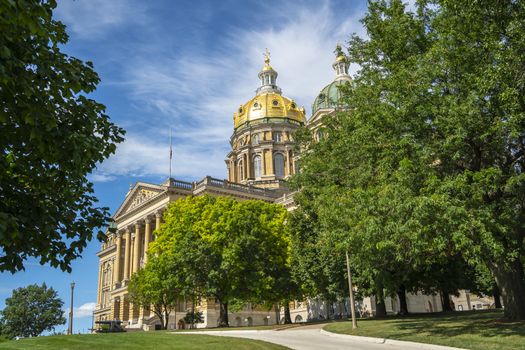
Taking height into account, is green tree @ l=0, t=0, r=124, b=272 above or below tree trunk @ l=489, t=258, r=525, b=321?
above

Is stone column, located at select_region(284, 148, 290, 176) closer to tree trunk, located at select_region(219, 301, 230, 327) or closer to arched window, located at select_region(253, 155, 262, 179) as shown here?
arched window, located at select_region(253, 155, 262, 179)

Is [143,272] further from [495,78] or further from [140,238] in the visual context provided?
[495,78]

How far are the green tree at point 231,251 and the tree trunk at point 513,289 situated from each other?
20.2 meters

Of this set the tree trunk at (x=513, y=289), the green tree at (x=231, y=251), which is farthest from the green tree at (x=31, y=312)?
the tree trunk at (x=513, y=289)

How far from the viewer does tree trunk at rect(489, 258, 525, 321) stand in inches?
846

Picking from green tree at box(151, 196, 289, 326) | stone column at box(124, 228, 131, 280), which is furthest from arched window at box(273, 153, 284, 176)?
green tree at box(151, 196, 289, 326)

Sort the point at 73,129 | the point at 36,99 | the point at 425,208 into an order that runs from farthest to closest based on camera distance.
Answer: the point at 425,208 → the point at 73,129 → the point at 36,99

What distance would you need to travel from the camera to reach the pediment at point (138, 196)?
67494 mm

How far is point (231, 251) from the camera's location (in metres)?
38.7

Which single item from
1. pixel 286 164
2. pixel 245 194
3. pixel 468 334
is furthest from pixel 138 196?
pixel 468 334

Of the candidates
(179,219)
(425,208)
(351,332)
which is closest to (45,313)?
(179,219)

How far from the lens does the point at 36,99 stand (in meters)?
8.87

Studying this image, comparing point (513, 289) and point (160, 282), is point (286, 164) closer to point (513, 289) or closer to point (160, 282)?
point (160, 282)

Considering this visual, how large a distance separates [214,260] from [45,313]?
78026 mm
